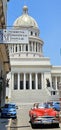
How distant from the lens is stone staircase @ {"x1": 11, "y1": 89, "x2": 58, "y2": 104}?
81075 mm

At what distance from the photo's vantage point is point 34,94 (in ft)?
284

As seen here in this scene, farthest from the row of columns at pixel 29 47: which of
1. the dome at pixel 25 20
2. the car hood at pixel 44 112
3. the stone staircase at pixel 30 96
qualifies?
the car hood at pixel 44 112

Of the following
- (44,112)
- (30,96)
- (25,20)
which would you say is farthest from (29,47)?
(44,112)

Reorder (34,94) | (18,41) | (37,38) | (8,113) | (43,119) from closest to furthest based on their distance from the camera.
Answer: (18,41) → (43,119) → (8,113) → (34,94) → (37,38)

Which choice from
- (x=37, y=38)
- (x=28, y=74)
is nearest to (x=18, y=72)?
(x=28, y=74)

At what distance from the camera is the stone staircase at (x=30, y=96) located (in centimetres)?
8107

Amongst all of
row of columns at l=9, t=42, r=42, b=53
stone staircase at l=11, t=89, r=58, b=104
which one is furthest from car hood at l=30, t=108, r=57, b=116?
row of columns at l=9, t=42, r=42, b=53

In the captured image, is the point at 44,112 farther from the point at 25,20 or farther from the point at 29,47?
the point at 25,20

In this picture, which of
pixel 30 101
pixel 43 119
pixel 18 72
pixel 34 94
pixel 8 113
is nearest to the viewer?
pixel 43 119

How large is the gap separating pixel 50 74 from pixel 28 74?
21.4 ft

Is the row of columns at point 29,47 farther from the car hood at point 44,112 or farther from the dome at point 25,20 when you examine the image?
the car hood at point 44,112

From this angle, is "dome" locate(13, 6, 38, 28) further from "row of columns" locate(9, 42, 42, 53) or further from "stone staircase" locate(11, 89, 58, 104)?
"stone staircase" locate(11, 89, 58, 104)

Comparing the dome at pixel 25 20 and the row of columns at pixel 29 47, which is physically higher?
the dome at pixel 25 20

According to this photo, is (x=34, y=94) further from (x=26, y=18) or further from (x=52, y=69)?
(x=26, y=18)
